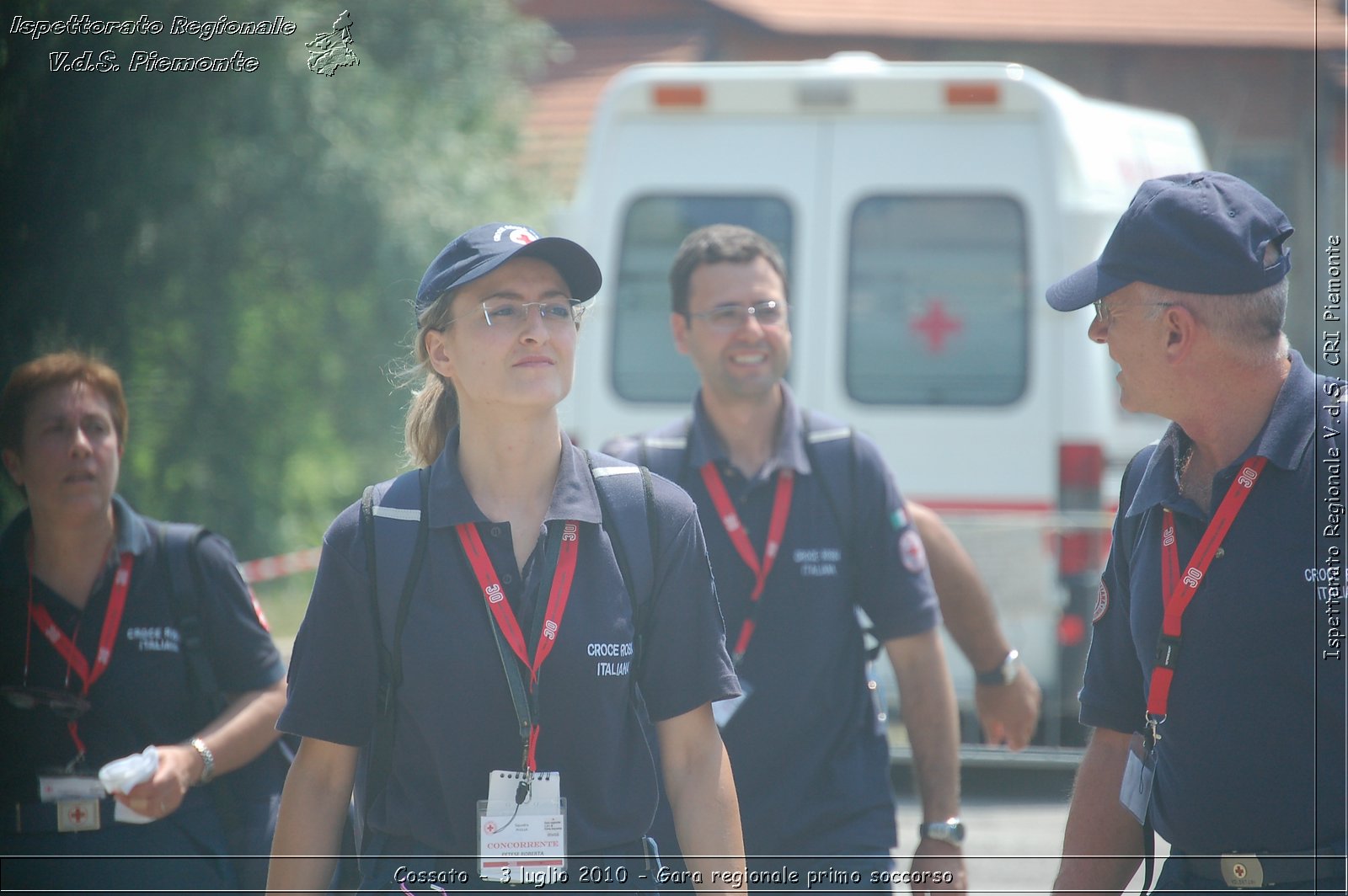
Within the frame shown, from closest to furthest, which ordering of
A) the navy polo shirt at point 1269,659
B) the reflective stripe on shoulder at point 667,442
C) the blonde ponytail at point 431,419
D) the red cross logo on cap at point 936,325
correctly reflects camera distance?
1. the navy polo shirt at point 1269,659
2. the blonde ponytail at point 431,419
3. the reflective stripe on shoulder at point 667,442
4. the red cross logo on cap at point 936,325

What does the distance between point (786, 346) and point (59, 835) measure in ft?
7.57

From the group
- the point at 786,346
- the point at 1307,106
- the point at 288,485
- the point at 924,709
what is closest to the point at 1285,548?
the point at 924,709

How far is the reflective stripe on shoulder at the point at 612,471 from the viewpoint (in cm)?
289

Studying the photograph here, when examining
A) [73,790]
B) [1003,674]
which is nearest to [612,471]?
[73,790]

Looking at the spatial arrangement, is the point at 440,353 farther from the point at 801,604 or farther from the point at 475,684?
the point at 801,604

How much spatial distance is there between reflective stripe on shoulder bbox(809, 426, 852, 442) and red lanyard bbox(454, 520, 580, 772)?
4.30 feet

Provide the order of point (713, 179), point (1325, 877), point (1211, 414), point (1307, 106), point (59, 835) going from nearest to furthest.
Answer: point (1325, 877), point (1211, 414), point (59, 835), point (713, 179), point (1307, 106)

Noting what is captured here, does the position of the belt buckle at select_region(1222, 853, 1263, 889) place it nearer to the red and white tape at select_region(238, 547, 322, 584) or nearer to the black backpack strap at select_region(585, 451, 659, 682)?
the black backpack strap at select_region(585, 451, 659, 682)

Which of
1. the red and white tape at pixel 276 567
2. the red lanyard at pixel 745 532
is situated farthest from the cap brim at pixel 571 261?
the red and white tape at pixel 276 567

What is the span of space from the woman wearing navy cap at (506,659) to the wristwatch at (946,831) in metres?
1.10

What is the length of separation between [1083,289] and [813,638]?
127 cm

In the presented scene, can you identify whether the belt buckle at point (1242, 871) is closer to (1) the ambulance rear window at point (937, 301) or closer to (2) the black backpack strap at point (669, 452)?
(2) the black backpack strap at point (669, 452)

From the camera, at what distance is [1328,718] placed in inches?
101

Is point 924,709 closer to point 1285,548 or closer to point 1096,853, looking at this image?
point 1096,853
